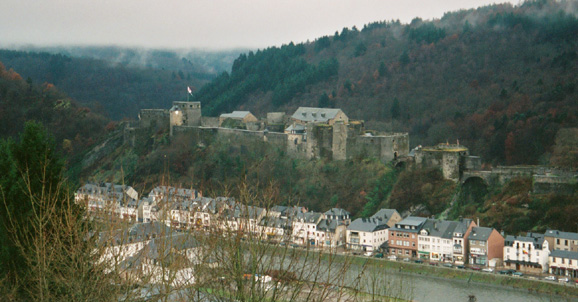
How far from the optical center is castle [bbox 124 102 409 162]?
3906cm

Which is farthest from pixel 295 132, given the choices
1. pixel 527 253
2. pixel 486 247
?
pixel 527 253

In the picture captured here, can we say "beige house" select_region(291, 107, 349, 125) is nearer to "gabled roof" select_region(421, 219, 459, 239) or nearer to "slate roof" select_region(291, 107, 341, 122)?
"slate roof" select_region(291, 107, 341, 122)

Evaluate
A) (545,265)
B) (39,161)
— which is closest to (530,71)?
(545,265)

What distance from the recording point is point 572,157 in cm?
3372

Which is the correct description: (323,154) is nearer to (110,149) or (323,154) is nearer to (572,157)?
(572,157)

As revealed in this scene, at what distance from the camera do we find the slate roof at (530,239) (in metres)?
27.8

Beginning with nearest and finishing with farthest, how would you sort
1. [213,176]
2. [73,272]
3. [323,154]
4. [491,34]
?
1. [73,272]
2. [323,154]
3. [213,176]
4. [491,34]

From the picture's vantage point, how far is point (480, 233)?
2934cm

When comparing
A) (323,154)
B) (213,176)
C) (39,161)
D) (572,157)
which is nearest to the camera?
(39,161)

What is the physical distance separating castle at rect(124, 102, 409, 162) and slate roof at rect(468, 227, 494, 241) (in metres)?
9.31

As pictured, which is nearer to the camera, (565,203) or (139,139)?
(565,203)

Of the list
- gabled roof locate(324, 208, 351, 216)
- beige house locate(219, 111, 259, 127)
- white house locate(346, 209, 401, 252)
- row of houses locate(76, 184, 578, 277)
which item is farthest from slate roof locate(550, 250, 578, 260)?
beige house locate(219, 111, 259, 127)

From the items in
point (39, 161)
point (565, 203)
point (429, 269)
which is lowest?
point (429, 269)

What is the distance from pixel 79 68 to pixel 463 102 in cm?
6336
